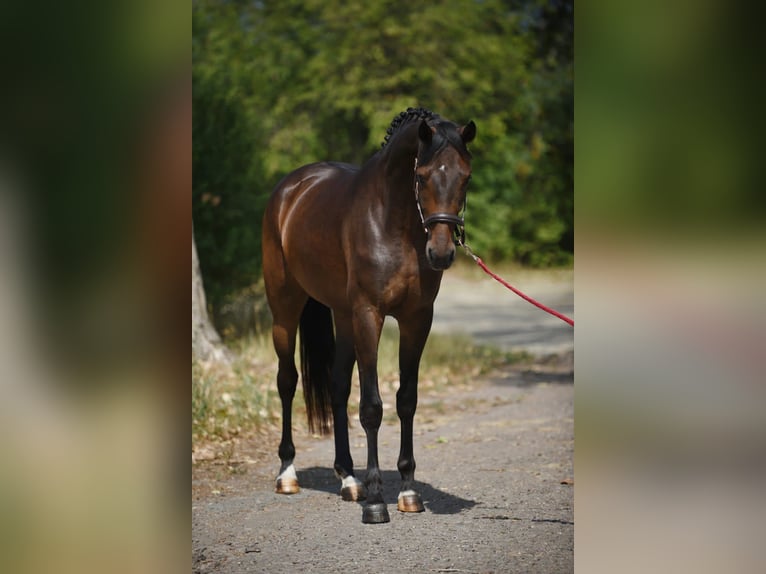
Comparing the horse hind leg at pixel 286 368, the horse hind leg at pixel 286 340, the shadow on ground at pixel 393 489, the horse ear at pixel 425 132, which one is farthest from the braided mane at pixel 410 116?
the shadow on ground at pixel 393 489

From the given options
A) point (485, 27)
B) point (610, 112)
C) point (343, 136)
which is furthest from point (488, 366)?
point (485, 27)

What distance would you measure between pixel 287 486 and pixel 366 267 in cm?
162

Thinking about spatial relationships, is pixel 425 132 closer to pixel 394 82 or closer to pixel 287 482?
pixel 287 482

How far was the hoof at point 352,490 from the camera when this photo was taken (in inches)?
227

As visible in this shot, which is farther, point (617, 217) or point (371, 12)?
point (371, 12)

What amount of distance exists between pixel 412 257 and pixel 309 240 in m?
0.96

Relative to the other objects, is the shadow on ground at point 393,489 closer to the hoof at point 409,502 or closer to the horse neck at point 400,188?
the hoof at point 409,502

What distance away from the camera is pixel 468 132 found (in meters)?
4.82

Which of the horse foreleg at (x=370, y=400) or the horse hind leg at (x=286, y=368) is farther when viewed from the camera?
the horse hind leg at (x=286, y=368)

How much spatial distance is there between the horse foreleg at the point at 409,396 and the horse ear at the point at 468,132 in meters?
1.09

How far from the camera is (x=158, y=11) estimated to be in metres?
1.88

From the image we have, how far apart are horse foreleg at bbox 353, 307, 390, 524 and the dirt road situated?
101 mm

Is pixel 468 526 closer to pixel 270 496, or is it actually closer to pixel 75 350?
pixel 270 496

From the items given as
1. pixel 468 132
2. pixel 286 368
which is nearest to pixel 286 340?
pixel 286 368
